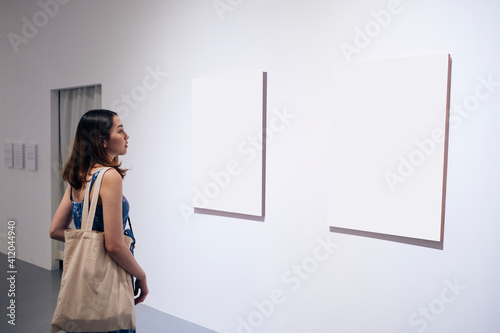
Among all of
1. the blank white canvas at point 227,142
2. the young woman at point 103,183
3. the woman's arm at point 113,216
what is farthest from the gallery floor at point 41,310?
the woman's arm at point 113,216

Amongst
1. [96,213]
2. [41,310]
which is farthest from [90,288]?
[41,310]

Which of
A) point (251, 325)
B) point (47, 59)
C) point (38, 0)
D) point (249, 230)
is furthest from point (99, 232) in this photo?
point (38, 0)

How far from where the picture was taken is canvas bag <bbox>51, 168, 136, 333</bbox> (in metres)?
1.47

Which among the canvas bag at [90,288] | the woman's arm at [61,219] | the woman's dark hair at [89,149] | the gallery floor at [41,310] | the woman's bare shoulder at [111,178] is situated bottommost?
the gallery floor at [41,310]

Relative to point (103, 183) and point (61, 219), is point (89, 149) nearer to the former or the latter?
point (103, 183)

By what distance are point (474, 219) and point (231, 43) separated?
5.98 feet

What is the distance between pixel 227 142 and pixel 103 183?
4.28ft

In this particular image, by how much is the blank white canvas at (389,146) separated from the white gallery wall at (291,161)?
0.05m

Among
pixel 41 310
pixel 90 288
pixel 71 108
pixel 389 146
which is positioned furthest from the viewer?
pixel 71 108

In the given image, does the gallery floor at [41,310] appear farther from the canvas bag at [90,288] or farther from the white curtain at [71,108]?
the canvas bag at [90,288]

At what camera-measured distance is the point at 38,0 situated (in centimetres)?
429

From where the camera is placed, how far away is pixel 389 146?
2090mm

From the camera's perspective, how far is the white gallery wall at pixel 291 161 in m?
1.89

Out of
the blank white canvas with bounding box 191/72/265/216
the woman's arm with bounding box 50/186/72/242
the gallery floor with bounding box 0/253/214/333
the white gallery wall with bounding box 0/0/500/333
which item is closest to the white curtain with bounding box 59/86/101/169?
the white gallery wall with bounding box 0/0/500/333
